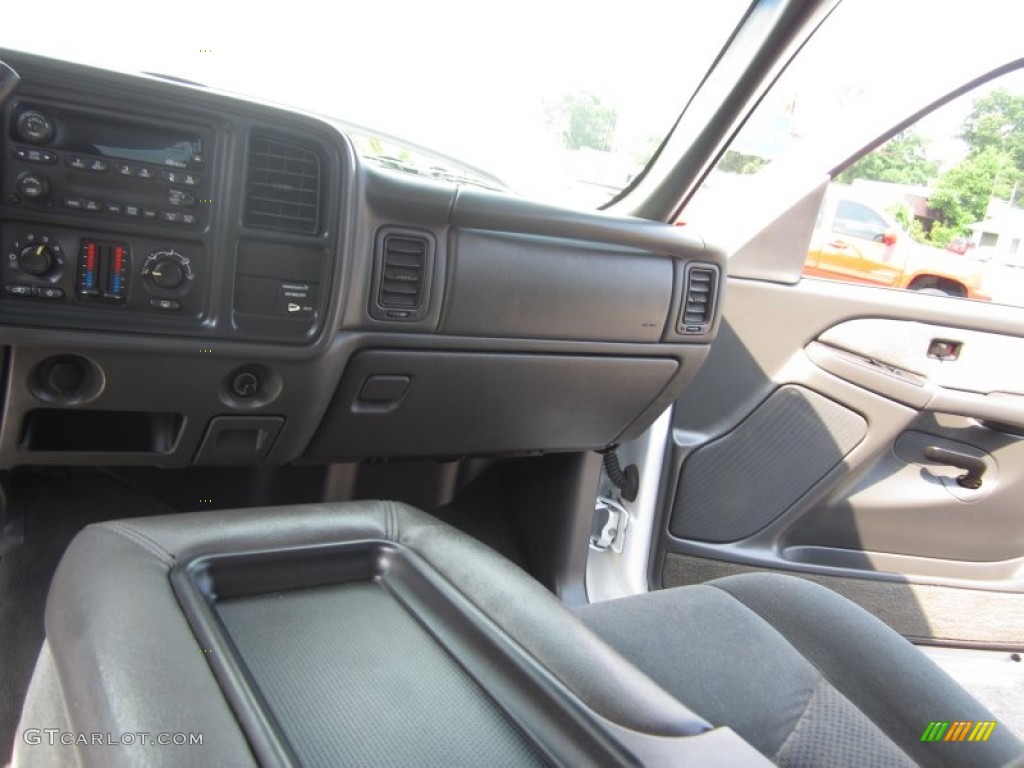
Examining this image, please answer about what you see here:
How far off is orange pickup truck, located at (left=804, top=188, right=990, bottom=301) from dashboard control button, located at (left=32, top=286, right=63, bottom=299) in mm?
1897

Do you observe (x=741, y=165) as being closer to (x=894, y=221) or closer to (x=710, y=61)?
(x=710, y=61)

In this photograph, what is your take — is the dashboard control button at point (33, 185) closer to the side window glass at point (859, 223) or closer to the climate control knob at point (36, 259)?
the climate control knob at point (36, 259)

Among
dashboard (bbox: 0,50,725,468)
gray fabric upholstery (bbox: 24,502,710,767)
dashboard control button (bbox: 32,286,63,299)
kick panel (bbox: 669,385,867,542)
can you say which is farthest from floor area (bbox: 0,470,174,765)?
kick panel (bbox: 669,385,867,542)

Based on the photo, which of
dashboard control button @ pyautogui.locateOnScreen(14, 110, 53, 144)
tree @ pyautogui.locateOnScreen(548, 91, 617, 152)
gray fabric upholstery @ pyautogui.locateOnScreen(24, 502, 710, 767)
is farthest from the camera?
tree @ pyautogui.locateOnScreen(548, 91, 617, 152)

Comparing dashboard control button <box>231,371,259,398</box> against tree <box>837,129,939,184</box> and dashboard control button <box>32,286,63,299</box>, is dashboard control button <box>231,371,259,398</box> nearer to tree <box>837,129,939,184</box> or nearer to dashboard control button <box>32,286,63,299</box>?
dashboard control button <box>32,286,63,299</box>

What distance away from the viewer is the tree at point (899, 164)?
2205mm

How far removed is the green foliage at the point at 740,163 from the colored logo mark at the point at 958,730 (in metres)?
1.61

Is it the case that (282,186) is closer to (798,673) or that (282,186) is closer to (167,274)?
(167,274)

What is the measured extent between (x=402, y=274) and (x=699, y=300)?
789 mm

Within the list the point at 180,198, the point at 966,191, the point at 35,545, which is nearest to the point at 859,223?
the point at 966,191

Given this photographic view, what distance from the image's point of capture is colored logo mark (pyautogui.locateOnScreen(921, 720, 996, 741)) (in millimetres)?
1041

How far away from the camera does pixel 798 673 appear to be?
1.14 meters

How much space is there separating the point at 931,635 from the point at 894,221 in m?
1.23

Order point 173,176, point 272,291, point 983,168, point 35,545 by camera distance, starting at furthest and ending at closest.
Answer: point 983,168, point 35,545, point 272,291, point 173,176
